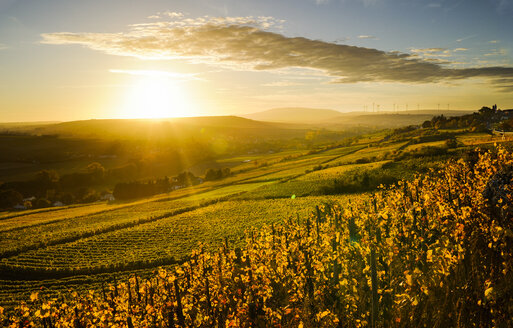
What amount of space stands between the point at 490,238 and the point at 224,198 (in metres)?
56.5

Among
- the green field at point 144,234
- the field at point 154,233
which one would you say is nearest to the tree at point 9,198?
the field at point 154,233

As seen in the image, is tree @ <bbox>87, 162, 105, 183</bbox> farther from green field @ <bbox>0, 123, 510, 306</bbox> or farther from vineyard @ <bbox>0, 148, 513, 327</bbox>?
vineyard @ <bbox>0, 148, 513, 327</bbox>

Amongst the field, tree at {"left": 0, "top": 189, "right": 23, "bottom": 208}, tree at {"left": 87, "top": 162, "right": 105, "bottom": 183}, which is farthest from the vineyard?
tree at {"left": 87, "top": 162, "right": 105, "bottom": 183}

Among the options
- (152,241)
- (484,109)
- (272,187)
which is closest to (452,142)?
(272,187)

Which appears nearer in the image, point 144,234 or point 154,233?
point 154,233

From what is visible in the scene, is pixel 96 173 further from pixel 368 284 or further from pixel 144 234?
pixel 368 284

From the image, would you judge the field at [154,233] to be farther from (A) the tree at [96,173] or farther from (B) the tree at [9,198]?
(A) the tree at [96,173]

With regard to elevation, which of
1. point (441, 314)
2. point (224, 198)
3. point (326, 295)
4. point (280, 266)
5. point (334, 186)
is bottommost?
point (224, 198)

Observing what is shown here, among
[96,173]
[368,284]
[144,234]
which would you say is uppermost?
[368,284]

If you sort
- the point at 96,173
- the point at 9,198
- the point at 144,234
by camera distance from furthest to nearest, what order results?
the point at 96,173
the point at 9,198
the point at 144,234

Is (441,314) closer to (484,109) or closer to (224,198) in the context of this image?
(224,198)

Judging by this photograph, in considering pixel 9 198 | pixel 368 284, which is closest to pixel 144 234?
pixel 368 284

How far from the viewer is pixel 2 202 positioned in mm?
90750

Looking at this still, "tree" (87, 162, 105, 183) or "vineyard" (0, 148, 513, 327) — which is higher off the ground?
"vineyard" (0, 148, 513, 327)
